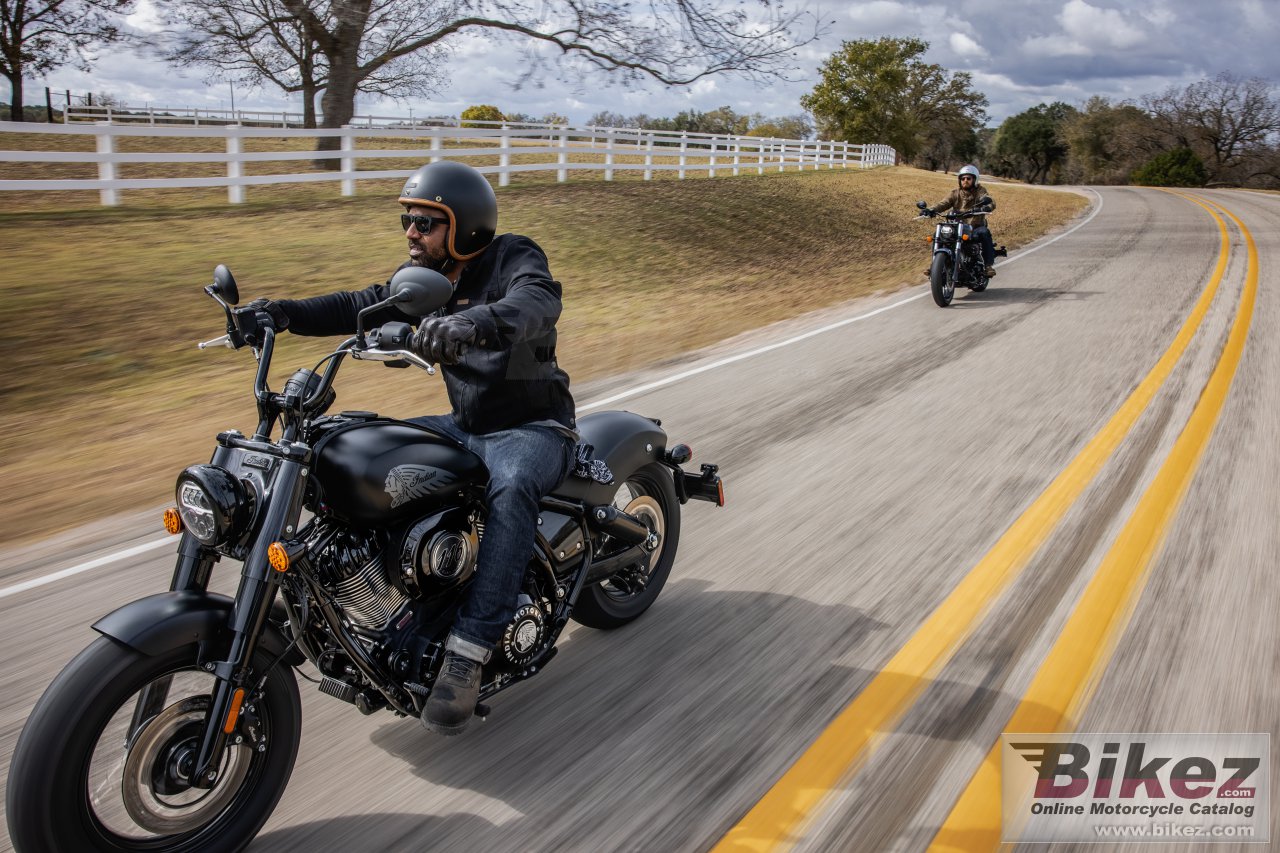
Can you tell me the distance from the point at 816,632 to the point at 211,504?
8.52 feet

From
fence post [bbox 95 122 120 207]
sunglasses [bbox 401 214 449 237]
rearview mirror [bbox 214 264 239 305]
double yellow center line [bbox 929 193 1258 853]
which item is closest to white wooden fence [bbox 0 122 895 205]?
fence post [bbox 95 122 120 207]

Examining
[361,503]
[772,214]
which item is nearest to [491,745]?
[361,503]

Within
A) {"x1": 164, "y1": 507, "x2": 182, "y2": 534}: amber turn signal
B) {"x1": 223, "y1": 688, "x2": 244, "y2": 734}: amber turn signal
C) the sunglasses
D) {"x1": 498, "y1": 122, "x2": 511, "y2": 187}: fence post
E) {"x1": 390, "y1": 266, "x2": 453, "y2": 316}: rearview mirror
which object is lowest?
{"x1": 223, "y1": 688, "x2": 244, "y2": 734}: amber turn signal

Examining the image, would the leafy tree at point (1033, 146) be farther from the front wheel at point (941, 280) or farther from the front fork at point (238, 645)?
the front fork at point (238, 645)

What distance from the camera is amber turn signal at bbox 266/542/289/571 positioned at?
268cm

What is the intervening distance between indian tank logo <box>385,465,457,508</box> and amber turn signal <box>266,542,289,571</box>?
0.42m

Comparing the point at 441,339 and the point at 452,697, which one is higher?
the point at 441,339

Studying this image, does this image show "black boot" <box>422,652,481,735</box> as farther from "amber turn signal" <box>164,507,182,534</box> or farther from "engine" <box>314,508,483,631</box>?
"amber turn signal" <box>164,507,182,534</box>

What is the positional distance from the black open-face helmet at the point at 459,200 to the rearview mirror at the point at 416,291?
87cm

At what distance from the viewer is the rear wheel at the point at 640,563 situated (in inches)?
167

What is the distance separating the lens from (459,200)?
11.4 feet

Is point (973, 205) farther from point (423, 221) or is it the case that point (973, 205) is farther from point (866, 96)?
point (866, 96)

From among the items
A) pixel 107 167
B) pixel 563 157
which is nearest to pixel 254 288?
pixel 107 167

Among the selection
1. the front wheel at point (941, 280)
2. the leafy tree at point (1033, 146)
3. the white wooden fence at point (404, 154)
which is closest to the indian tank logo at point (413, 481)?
the white wooden fence at point (404, 154)
